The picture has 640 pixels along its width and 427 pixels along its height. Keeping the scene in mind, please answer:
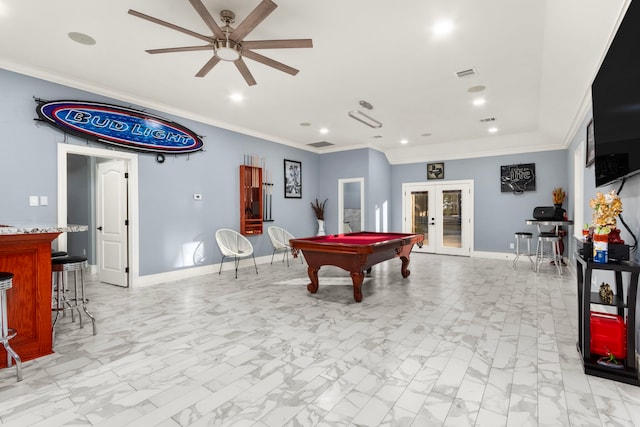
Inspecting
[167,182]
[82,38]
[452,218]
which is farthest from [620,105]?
[452,218]

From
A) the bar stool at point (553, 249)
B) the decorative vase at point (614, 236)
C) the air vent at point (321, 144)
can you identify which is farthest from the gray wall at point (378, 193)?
the decorative vase at point (614, 236)

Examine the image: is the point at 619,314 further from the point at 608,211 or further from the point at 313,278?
the point at 313,278

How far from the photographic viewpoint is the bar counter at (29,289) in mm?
2455

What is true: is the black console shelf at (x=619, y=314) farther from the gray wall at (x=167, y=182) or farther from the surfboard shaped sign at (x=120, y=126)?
the surfboard shaped sign at (x=120, y=126)

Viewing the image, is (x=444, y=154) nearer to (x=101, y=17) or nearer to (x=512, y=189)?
(x=512, y=189)

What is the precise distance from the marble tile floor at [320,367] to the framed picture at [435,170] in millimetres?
4686

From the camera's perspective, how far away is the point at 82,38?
3.25m

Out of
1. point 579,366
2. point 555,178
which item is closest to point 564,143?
point 555,178

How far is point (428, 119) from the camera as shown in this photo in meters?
6.00

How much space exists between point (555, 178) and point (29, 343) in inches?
353

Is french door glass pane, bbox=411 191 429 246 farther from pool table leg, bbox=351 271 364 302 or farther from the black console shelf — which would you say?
the black console shelf

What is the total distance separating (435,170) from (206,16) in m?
7.38

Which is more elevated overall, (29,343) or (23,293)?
(23,293)

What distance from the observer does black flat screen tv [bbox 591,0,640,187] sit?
190cm
